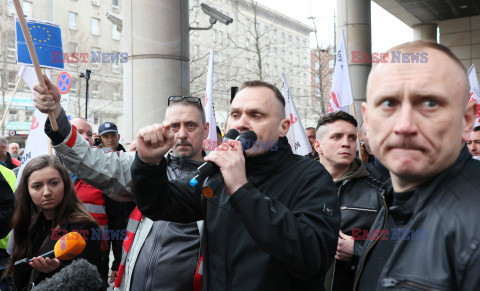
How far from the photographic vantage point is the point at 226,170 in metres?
1.68

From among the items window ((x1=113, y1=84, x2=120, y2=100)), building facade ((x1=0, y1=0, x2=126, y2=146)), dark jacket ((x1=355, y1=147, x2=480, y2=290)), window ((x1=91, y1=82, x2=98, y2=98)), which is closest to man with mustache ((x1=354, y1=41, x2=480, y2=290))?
dark jacket ((x1=355, y1=147, x2=480, y2=290))

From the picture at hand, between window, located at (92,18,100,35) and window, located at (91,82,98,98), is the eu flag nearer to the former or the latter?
window, located at (91,82,98,98)

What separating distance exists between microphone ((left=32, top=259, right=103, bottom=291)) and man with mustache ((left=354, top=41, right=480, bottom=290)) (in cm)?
111

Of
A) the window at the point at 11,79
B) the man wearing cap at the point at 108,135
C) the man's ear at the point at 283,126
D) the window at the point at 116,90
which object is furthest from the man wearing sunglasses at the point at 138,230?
the window at the point at 11,79

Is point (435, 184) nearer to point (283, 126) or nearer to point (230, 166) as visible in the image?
point (230, 166)

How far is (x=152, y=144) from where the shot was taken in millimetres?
1989

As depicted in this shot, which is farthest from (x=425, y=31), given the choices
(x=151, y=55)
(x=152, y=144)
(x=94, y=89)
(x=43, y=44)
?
(x=94, y=89)

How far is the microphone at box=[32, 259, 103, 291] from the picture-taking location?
172 centimetres

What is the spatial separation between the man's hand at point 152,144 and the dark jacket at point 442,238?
3.57 ft

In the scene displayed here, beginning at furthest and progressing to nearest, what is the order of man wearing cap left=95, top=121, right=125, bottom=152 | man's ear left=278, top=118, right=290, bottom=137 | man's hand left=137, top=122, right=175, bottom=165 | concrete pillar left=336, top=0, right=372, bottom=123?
1. concrete pillar left=336, top=0, right=372, bottom=123
2. man wearing cap left=95, top=121, right=125, bottom=152
3. man's ear left=278, top=118, right=290, bottom=137
4. man's hand left=137, top=122, right=175, bottom=165

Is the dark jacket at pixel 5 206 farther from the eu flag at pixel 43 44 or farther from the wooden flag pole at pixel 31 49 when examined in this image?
the eu flag at pixel 43 44

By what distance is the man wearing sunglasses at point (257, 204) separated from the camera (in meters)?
1.64

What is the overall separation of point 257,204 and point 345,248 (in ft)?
4.88

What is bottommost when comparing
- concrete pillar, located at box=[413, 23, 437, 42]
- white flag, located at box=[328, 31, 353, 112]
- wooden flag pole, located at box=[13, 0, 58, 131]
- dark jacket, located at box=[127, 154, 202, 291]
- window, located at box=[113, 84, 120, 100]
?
dark jacket, located at box=[127, 154, 202, 291]
